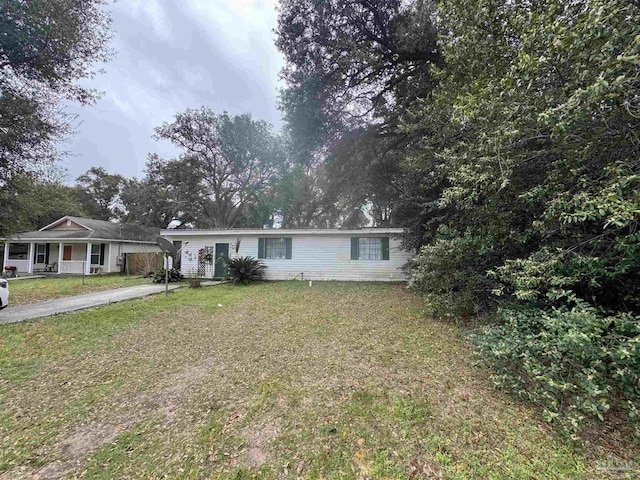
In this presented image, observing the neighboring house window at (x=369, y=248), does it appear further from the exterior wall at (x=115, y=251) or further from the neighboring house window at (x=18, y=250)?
the neighboring house window at (x=18, y=250)

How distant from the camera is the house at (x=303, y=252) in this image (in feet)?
38.4

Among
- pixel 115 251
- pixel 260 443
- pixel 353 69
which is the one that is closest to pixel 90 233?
pixel 115 251

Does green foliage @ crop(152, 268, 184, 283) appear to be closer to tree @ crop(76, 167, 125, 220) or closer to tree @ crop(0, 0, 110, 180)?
tree @ crop(0, 0, 110, 180)

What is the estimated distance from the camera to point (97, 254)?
16266 millimetres

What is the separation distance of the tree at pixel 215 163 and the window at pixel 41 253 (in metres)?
8.06

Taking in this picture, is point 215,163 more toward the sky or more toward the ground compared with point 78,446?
more toward the sky

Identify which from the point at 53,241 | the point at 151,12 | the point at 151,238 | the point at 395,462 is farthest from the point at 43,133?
the point at 151,238

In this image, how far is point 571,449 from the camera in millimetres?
2127

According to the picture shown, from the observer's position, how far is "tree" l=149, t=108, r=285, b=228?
21250 mm

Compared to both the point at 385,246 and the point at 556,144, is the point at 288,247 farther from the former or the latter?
the point at 556,144

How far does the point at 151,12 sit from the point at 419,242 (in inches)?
507

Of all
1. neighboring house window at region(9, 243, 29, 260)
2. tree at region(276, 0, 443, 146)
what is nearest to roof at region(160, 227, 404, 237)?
tree at region(276, 0, 443, 146)

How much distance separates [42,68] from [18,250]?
58.5ft

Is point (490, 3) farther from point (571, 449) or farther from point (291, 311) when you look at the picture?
point (291, 311)
